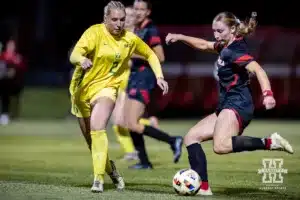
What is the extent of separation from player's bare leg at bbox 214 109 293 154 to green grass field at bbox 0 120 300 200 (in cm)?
50

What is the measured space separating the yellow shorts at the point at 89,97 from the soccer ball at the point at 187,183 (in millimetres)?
1164

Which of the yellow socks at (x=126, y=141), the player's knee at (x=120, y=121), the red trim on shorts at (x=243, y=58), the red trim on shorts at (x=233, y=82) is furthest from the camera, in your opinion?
the player's knee at (x=120, y=121)

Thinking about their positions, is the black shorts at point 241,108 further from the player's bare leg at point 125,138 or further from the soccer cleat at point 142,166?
the player's bare leg at point 125,138

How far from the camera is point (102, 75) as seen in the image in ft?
34.3

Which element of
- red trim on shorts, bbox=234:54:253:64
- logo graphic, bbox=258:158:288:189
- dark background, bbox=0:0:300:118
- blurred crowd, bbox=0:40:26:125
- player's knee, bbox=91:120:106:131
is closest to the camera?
red trim on shorts, bbox=234:54:253:64

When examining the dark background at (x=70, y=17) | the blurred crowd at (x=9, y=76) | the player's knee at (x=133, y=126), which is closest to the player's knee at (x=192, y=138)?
the player's knee at (x=133, y=126)

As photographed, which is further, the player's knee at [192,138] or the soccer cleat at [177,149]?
the soccer cleat at [177,149]

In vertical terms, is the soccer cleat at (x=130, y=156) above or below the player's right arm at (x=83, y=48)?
below

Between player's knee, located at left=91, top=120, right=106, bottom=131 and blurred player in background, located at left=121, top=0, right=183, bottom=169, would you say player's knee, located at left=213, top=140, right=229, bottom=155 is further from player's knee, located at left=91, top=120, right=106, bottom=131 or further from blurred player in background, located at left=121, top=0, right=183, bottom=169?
blurred player in background, located at left=121, top=0, right=183, bottom=169

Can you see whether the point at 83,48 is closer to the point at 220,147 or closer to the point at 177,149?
the point at 220,147

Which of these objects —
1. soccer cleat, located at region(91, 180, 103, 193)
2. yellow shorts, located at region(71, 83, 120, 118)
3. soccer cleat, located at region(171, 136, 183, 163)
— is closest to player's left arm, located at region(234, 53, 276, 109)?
yellow shorts, located at region(71, 83, 120, 118)

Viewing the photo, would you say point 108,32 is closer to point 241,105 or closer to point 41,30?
point 241,105

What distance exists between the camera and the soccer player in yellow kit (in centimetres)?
1016

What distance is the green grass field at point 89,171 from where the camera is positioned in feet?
33.4
